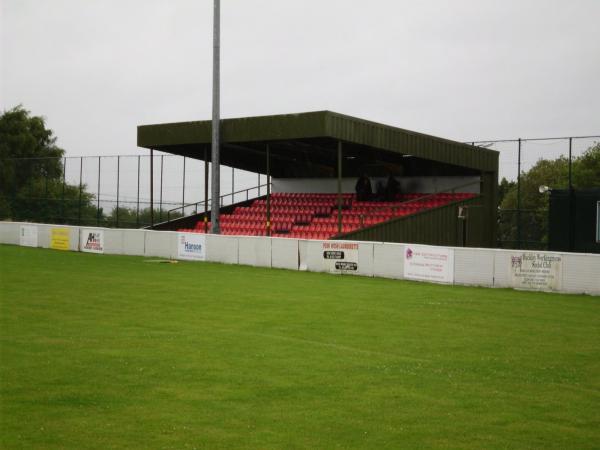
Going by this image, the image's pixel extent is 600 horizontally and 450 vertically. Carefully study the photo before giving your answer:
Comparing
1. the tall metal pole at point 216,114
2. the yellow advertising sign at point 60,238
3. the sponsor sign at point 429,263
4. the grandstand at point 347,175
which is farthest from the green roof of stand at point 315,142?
the sponsor sign at point 429,263

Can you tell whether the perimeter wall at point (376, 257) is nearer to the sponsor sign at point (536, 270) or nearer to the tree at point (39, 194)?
the sponsor sign at point (536, 270)

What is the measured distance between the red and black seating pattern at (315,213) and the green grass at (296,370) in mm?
11807

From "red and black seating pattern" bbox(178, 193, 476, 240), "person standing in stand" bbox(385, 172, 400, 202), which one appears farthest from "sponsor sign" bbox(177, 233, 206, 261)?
"person standing in stand" bbox(385, 172, 400, 202)

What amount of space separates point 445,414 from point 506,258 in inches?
500

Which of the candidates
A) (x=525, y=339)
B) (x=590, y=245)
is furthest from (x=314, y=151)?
(x=525, y=339)

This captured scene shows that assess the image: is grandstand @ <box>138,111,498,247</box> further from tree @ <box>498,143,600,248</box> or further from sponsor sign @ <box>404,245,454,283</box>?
sponsor sign @ <box>404,245,454,283</box>

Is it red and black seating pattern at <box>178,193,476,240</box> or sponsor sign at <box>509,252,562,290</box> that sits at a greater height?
red and black seating pattern at <box>178,193,476,240</box>

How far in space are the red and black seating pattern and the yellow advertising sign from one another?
18.4ft

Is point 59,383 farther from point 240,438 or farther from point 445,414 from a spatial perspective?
point 445,414

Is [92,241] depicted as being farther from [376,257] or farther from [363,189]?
[376,257]

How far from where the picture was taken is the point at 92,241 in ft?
109

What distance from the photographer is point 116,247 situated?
1253 inches

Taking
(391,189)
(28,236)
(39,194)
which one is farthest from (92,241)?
(39,194)

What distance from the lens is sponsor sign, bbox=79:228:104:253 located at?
32.7 meters
